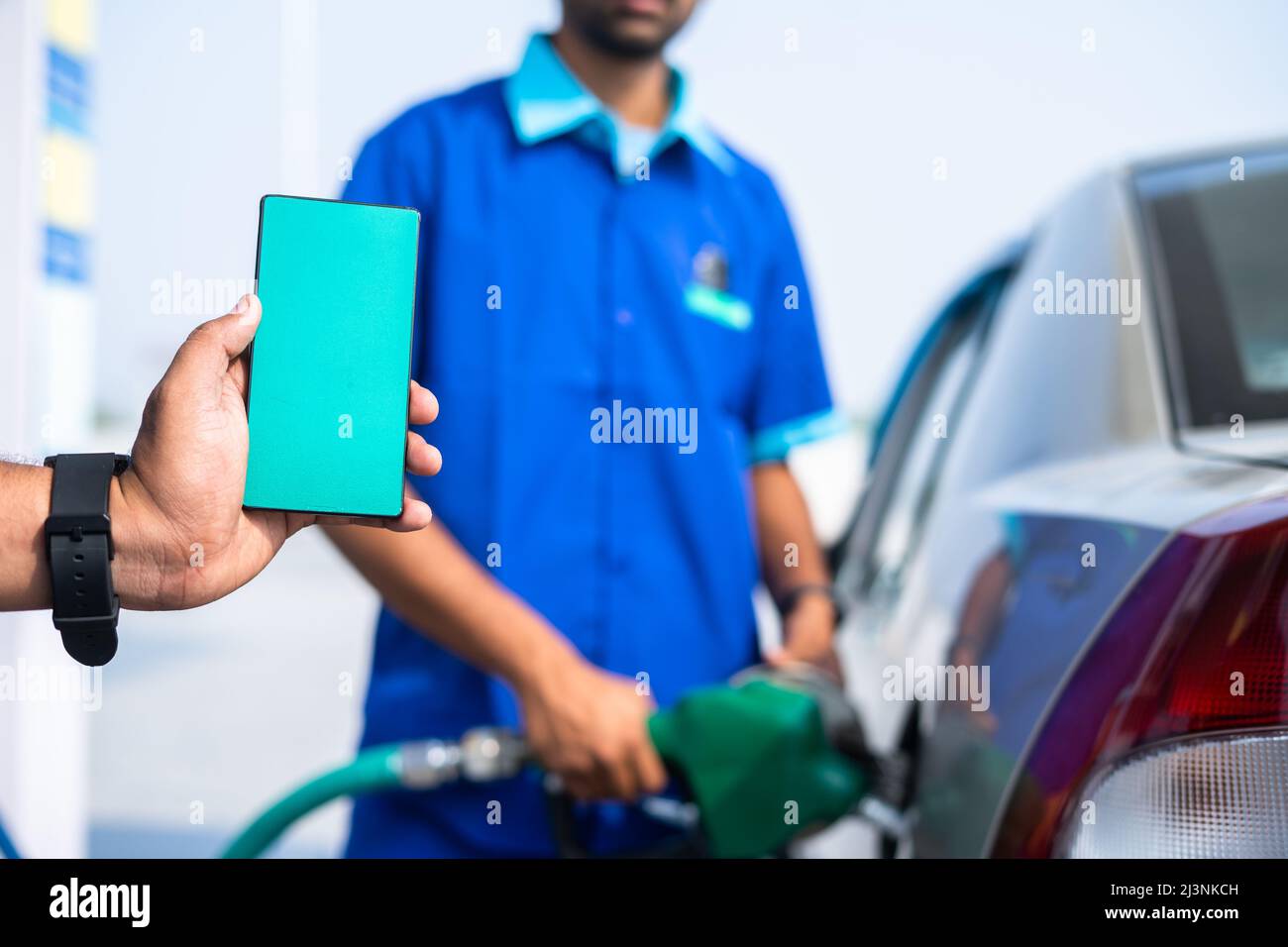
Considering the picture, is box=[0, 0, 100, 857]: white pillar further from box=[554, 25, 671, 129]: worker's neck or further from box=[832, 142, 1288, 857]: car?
box=[832, 142, 1288, 857]: car

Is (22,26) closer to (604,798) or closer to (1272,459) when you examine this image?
(604,798)

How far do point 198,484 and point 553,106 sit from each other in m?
0.95

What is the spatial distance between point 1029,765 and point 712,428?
83 cm

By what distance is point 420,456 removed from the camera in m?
0.90

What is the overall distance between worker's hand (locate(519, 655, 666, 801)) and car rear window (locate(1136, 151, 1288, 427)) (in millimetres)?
667

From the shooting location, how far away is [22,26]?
2006 millimetres

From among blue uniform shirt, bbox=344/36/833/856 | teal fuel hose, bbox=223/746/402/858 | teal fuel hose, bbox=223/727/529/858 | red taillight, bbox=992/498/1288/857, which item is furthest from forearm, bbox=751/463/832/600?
red taillight, bbox=992/498/1288/857

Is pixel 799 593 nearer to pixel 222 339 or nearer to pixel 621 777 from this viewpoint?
pixel 621 777

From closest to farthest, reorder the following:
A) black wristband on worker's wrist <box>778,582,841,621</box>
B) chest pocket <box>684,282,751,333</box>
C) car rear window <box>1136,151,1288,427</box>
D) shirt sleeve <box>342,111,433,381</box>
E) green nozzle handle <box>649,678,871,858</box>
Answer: car rear window <box>1136,151,1288,427</box> < green nozzle handle <box>649,678,871,858</box> < shirt sleeve <box>342,111,433,381</box> < chest pocket <box>684,282,751,333</box> < black wristband on worker's wrist <box>778,582,841,621</box>

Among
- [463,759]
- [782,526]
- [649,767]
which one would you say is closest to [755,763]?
[649,767]

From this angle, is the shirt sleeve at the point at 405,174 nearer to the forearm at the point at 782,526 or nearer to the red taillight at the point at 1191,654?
the forearm at the point at 782,526

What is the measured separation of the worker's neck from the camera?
171 cm

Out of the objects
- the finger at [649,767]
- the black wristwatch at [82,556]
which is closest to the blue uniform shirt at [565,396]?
the finger at [649,767]
